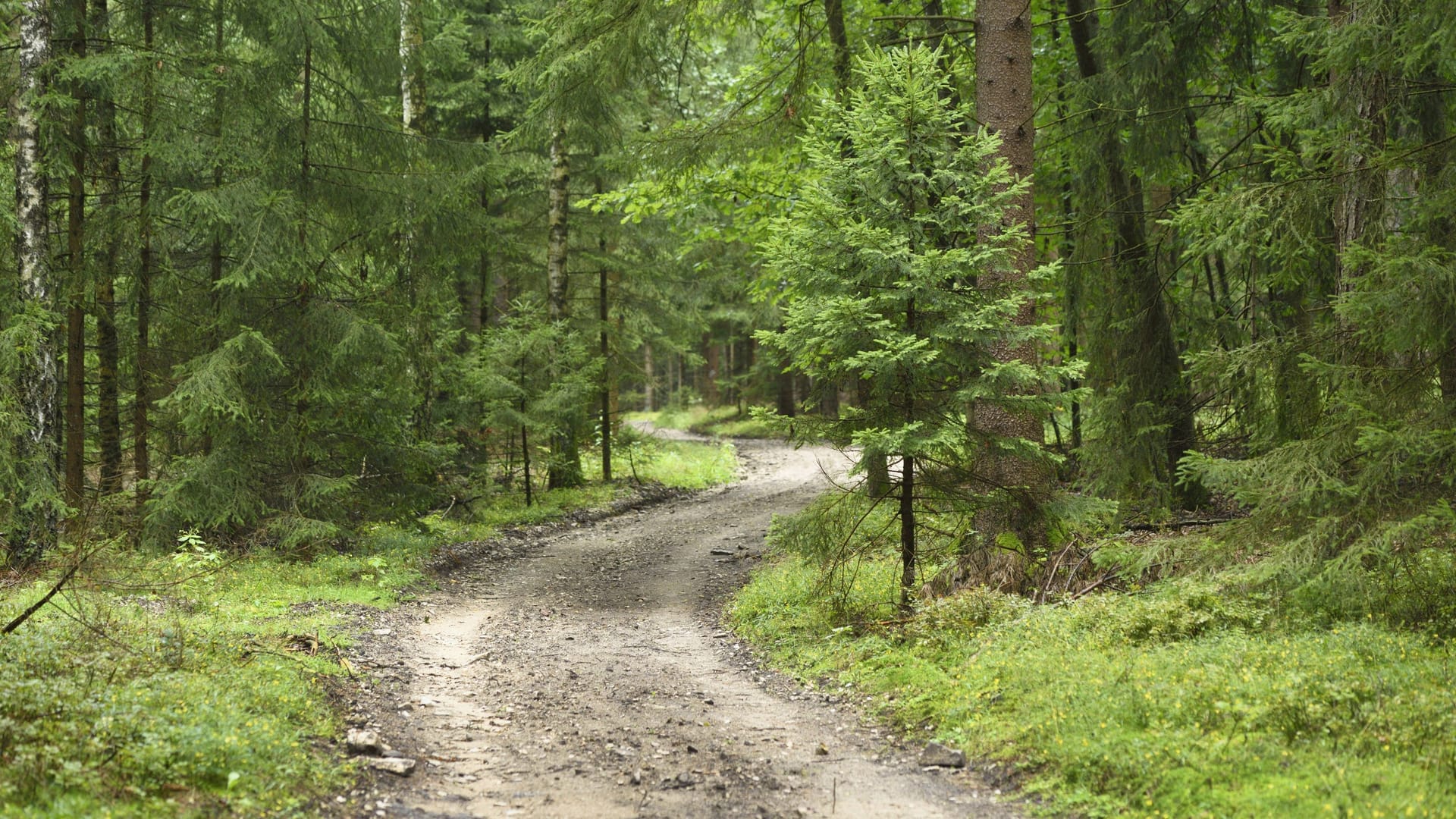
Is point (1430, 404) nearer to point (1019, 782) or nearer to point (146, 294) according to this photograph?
point (1019, 782)

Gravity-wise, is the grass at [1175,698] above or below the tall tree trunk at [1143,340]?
below

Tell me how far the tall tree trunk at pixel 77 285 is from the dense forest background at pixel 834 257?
5cm

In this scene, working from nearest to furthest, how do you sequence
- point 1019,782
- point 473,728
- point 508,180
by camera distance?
point 1019,782 < point 473,728 < point 508,180

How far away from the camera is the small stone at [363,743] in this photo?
591 cm

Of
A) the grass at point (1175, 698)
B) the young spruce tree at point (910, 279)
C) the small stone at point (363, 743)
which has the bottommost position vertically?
the small stone at point (363, 743)

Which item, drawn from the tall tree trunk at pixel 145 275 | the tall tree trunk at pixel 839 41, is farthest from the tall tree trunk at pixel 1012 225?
the tall tree trunk at pixel 145 275

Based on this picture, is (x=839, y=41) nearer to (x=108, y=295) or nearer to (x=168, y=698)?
(x=108, y=295)

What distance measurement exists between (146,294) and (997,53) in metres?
11.4

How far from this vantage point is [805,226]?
8133 millimetres

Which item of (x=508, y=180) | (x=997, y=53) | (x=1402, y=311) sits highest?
(x=508, y=180)

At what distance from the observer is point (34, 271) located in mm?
11016

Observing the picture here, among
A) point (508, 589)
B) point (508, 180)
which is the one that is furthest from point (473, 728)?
point (508, 180)

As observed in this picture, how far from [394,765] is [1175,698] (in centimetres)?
473

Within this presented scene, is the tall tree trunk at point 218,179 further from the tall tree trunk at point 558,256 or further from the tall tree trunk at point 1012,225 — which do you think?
the tall tree trunk at point 1012,225
